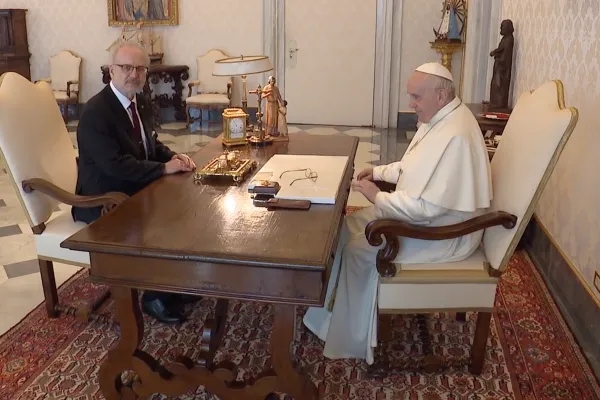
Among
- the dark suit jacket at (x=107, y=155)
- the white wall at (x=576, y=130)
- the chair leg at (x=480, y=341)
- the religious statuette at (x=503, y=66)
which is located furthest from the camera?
the religious statuette at (x=503, y=66)

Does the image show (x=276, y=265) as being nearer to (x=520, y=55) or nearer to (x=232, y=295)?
(x=232, y=295)

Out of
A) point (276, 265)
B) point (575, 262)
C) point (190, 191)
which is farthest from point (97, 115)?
point (575, 262)

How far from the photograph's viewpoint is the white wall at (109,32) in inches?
318

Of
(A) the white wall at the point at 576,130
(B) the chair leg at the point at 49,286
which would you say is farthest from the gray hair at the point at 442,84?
(B) the chair leg at the point at 49,286

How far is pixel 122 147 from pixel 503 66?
313 centimetres

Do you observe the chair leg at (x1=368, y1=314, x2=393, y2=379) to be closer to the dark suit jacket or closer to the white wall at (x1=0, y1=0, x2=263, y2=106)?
the dark suit jacket

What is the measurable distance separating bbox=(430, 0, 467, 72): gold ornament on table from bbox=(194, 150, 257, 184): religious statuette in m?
4.93

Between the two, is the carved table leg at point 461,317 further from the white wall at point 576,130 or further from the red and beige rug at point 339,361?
the white wall at point 576,130

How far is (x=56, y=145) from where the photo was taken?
313 cm

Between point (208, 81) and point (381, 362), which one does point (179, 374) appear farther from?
point (208, 81)

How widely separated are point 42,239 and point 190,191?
0.85 meters

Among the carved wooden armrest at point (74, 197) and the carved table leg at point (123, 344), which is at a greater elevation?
the carved wooden armrest at point (74, 197)

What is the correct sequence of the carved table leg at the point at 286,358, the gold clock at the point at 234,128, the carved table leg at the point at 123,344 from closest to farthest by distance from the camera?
the carved table leg at the point at 286,358 < the carved table leg at the point at 123,344 < the gold clock at the point at 234,128

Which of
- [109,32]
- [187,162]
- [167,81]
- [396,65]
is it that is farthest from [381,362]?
[109,32]
